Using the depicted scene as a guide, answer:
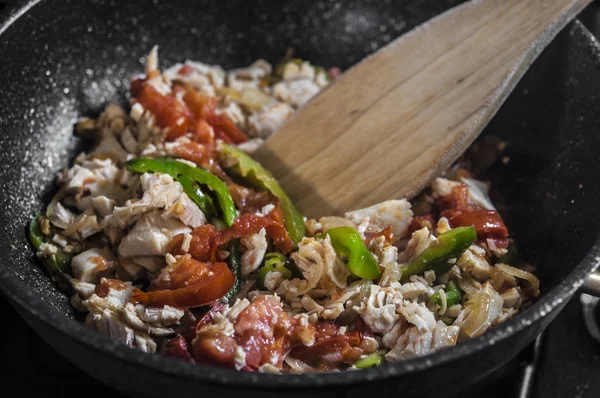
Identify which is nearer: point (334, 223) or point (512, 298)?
point (512, 298)

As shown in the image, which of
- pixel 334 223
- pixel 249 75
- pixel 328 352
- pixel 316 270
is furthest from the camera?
pixel 249 75

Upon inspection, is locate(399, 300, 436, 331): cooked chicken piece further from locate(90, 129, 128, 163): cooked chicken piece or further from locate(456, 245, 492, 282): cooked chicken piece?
locate(90, 129, 128, 163): cooked chicken piece

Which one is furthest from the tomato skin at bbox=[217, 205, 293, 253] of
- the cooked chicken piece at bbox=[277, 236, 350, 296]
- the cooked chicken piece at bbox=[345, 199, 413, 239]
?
the cooked chicken piece at bbox=[345, 199, 413, 239]

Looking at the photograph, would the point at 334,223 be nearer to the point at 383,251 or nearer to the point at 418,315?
the point at 383,251

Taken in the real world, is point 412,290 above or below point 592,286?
below

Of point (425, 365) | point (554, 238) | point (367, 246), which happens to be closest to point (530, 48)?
point (554, 238)

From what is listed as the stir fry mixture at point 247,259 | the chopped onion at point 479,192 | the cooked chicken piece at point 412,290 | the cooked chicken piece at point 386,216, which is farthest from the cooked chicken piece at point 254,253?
the chopped onion at point 479,192

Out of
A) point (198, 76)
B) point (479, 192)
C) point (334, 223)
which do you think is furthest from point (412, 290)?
point (198, 76)

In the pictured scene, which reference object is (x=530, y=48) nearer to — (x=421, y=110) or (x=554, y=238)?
(x=421, y=110)
